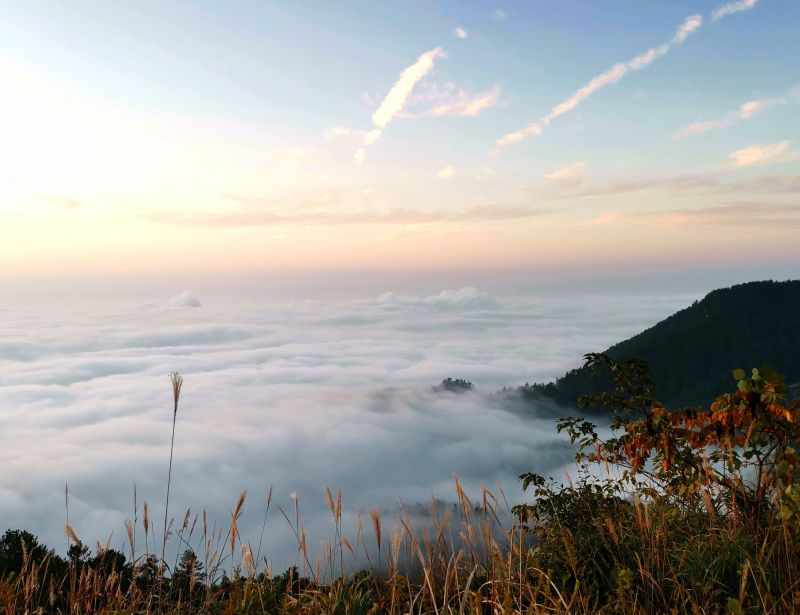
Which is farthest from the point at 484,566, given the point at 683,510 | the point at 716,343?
the point at 716,343

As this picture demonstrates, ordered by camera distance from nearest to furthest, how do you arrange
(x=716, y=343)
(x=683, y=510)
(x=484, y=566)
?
(x=484, y=566) < (x=683, y=510) < (x=716, y=343)

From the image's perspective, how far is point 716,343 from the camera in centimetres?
16838

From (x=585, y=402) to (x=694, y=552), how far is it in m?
2.36

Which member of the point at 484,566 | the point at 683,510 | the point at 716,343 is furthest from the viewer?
the point at 716,343

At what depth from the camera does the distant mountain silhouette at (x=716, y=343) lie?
507 feet

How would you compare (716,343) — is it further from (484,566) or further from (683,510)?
(484,566)

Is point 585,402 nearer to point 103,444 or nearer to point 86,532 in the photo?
point 86,532

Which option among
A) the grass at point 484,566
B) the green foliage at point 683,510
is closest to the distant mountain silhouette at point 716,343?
the green foliage at point 683,510

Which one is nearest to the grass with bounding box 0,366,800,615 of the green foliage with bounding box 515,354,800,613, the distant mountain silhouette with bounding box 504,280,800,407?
the green foliage with bounding box 515,354,800,613

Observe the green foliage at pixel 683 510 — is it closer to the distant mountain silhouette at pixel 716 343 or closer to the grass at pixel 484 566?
the grass at pixel 484 566

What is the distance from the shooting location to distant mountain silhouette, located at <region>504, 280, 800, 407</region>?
154 m

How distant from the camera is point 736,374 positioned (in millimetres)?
3971

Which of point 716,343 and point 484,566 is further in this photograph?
point 716,343

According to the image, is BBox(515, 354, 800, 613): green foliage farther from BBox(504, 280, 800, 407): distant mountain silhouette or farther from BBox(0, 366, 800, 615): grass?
BBox(504, 280, 800, 407): distant mountain silhouette
